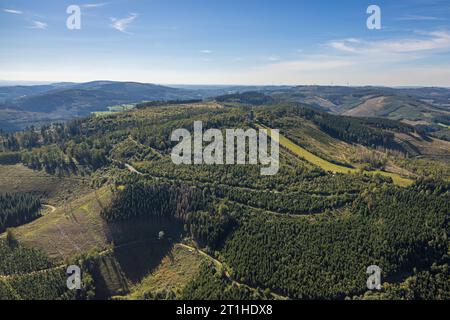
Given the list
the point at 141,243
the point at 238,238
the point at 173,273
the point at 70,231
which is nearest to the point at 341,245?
the point at 238,238

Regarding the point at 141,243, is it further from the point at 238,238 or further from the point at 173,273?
the point at 238,238

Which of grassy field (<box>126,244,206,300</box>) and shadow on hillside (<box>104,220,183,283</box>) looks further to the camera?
shadow on hillside (<box>104,220,183,283</box>)

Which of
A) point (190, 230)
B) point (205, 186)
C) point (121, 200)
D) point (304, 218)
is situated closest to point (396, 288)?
point (304, 218)

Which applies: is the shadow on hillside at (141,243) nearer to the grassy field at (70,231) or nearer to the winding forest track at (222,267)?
the grassy field at (70,231)

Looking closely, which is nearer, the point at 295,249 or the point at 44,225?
the point at 295,249

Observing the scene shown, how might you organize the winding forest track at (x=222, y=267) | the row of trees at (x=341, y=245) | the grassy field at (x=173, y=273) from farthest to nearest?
1. the grassy field at (x=173, y=273)
2. the row of trees at (x=341, y=245)
3. the winding forest track at (x=222, y=267)

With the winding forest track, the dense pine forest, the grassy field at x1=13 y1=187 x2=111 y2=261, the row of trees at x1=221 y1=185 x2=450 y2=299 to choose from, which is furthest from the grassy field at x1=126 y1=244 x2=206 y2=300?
the grassy field at x1=13 y1=187 x2=111 y2=261

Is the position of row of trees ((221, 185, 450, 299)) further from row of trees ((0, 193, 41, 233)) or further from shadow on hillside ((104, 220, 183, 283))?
row of trees ((0, 193, 41, 233))

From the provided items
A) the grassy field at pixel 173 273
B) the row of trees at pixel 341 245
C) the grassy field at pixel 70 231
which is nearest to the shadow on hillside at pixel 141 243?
the grassy field at pixel 173 273

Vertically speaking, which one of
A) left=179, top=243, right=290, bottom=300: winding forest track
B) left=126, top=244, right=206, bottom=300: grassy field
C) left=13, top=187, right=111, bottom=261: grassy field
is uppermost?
left=13, top=187, right=111, bottom=261: grassy field
